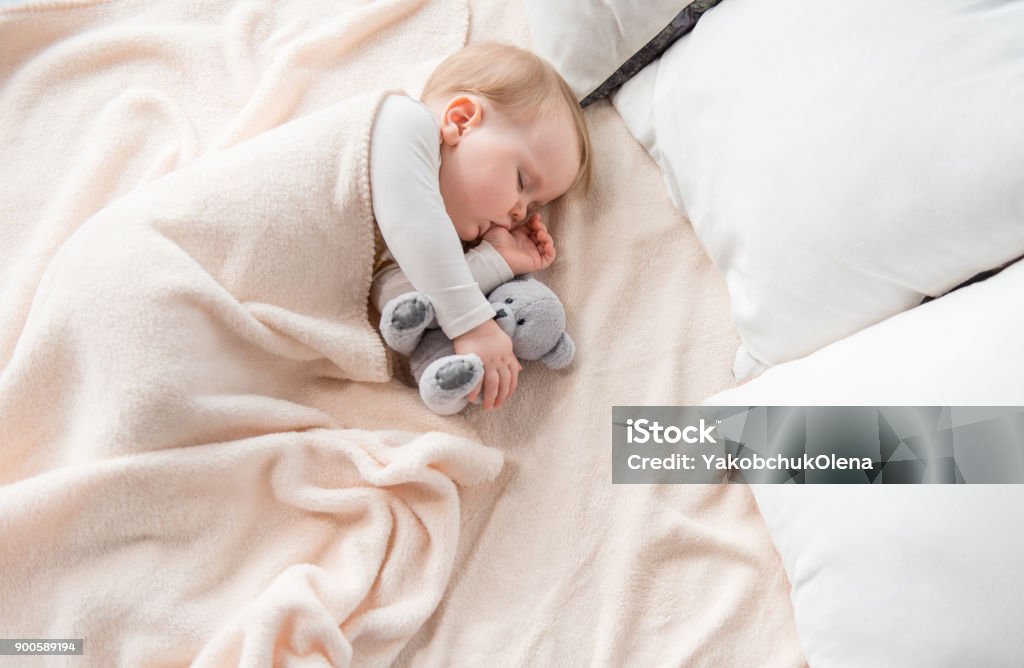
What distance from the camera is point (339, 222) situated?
1.06 metres

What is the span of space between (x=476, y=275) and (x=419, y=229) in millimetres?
120

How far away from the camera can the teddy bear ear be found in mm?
1122

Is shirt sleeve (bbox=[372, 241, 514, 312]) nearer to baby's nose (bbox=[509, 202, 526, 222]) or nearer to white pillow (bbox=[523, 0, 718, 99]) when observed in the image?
baby's nose (bbox=[509, 202, 526, 222])

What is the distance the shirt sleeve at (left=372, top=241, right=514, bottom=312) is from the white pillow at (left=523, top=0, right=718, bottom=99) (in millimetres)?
317

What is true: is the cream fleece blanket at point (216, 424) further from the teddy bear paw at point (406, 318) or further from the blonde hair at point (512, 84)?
the blonde hair at point (512, 84)

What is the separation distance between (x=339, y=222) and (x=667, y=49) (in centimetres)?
55

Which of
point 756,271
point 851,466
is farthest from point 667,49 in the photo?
point 851,466

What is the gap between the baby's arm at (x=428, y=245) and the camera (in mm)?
1056

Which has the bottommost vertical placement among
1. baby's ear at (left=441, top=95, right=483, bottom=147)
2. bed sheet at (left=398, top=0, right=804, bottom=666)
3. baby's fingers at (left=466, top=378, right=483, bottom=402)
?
bed sheet at (left=398, top=0, right=804, bottom=666)

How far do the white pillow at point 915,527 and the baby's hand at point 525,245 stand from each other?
0.38 m

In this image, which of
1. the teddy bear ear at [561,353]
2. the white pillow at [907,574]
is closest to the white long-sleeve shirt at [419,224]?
the teddy bear ear at [561,353]

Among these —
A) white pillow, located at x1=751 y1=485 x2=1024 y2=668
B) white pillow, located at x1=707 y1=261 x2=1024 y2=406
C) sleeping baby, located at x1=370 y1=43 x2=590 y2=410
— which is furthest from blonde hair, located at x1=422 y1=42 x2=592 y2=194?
white pillow, located at x1=751 y1=485 x2=1024 y2=668

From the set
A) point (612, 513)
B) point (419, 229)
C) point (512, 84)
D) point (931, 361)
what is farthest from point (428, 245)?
point (931, 361)

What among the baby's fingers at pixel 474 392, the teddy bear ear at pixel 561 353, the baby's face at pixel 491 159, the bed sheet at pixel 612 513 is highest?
the baby's face at pixel 491 159
